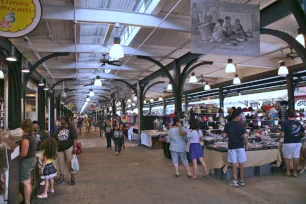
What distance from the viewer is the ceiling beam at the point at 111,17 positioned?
659 cm

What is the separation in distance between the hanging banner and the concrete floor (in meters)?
2.71

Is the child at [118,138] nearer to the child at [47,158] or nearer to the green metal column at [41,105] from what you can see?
the child at [47,158]

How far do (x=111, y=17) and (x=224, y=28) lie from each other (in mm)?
3183

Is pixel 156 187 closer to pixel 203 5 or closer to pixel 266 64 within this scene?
pixel 203 5

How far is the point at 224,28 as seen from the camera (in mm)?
4930

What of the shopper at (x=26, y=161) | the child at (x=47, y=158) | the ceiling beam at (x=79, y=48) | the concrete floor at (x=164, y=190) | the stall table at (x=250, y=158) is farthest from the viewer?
the ceiling beam at (x=79, y=48)

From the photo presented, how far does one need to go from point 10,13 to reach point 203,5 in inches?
126

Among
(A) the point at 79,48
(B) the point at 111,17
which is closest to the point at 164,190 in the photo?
(B) the point at 111,17

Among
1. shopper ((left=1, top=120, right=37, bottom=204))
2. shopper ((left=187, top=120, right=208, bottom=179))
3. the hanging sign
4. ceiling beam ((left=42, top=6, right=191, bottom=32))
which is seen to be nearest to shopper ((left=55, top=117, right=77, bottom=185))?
shopper ((left=1, top=120, right=37, bottom=204))

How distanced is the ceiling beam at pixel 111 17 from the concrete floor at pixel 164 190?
3917 mm

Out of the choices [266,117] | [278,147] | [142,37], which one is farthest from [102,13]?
[266,117]

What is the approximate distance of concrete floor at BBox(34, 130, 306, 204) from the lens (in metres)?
5.08

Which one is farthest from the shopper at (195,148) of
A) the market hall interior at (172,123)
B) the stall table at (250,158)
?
the stall table at (250,158)

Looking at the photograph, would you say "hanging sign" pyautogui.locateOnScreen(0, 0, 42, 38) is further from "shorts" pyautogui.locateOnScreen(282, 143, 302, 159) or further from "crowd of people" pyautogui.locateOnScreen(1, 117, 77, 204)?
"shorts" pyautogui.locateOnScreen(282, 143, 302, 159)
